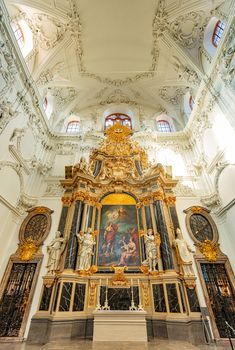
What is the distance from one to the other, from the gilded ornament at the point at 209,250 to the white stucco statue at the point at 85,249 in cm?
559

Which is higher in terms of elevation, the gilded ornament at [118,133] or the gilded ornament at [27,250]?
the gilded ornament at [118,133]

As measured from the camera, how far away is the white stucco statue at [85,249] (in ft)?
28.4

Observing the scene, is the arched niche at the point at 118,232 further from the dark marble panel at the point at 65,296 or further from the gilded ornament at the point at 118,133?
the gilded ornament at the point at 118,133

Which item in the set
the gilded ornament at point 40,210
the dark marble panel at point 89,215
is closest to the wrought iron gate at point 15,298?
the gilded ornament at point 40,210

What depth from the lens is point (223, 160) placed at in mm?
9953

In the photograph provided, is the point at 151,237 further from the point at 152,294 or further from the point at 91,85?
the point at 91,85

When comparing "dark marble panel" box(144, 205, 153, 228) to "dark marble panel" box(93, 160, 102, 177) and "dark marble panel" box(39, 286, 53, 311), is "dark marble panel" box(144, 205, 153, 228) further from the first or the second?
"dark marble panel" box(39, 286, 53, 311)

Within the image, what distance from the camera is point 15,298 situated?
8.25 meters

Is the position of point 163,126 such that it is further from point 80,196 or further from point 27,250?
point 27,250

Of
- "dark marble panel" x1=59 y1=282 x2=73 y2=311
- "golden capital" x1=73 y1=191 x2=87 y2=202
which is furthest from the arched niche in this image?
"dark marble panel" x1=59 y1=282 x2=73 y2=311

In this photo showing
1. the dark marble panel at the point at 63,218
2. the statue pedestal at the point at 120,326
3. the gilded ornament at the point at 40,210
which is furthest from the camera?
the gilded ornament at the point at 40,210

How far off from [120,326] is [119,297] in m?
1.49

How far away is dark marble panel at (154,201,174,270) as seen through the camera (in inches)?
338

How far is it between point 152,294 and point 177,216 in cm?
416
